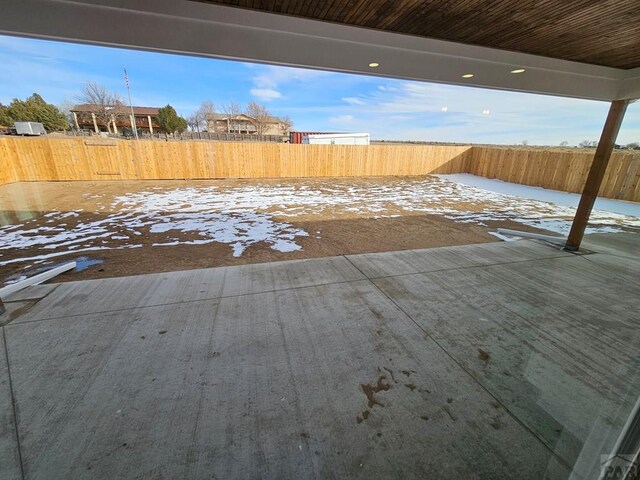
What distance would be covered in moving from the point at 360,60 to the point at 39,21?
10.8 ft

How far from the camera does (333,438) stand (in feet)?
4.68

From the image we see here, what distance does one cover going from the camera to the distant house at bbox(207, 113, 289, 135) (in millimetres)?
39594

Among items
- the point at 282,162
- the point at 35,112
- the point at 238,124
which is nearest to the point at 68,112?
the point at 35,112

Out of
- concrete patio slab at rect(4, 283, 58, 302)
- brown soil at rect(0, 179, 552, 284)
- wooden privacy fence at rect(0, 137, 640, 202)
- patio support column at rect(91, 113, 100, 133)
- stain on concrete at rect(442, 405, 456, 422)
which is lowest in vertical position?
brown soil at rect(0, 179, 552, 284)

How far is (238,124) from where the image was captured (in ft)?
132

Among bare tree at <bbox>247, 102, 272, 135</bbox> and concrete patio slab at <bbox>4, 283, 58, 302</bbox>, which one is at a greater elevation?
bare tree at <bbox>247, 102, 272, 135</bbox>

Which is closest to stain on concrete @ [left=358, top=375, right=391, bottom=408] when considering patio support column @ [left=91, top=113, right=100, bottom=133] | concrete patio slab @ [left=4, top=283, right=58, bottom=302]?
concrete patio slab @ [left=4, top=283, right=58, bottom=302]

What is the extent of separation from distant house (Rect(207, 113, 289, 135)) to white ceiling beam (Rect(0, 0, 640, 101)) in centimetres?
3966

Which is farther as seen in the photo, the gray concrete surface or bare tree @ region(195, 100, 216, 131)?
bare tree @ region(195, 100, 216, 131)

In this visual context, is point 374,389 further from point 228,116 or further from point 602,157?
point 228,116

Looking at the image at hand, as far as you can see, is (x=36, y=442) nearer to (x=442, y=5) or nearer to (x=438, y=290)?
(x=438, y=290)

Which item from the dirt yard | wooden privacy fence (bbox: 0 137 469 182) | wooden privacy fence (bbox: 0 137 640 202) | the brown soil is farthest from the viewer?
wooden privacy fence (bbox: 0 137 469 182)

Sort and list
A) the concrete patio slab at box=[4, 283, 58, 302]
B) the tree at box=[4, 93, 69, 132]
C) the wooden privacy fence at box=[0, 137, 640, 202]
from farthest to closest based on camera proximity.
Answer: the tree at box=[4, 93, 69, 132] → the wooden privacy fence at box=[0, 137, 640, 202] → the concrete patio slab at box=[4, 283, 58, 302]

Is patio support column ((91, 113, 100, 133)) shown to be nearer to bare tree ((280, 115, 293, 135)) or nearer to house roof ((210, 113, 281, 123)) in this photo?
house roof ((210, 113, 281, 123))
